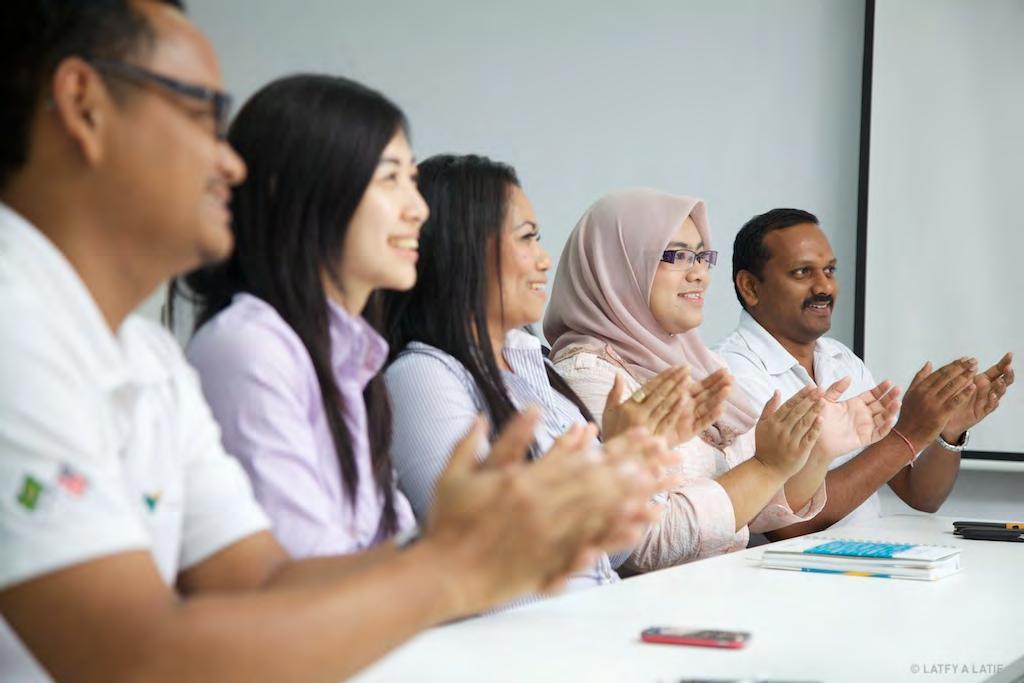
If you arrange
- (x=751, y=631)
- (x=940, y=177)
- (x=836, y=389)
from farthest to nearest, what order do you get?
(x=940, y=177) → (x=836, y=389) → (x=751, y=631)

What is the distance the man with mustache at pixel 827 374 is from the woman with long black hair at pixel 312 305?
1723 mm

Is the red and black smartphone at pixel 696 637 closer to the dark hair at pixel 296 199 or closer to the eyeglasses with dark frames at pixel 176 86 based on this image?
the dark hair at pixel 296 199

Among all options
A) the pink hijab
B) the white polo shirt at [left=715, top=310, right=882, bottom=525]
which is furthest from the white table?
the white polo shirt at [left=715, top=310, right=882, bottom=525]

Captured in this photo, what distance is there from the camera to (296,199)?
1.67 meters

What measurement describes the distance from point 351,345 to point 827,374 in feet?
7.23

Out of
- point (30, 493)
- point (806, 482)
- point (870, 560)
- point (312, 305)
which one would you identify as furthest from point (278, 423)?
point (806, 482)

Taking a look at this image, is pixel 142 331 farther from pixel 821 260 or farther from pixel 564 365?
pixel 821 260

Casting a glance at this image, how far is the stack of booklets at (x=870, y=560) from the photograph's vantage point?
Result: 6.89 feet

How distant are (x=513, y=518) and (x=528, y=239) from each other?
1544 millimetres

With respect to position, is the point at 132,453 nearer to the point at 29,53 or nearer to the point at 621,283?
the point at 29,53

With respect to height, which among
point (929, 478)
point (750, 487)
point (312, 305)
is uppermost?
point (312, 305)

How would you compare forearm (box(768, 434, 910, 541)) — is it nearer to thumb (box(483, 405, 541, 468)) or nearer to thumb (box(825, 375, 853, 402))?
thumb (box(825, 375, 853, 402))

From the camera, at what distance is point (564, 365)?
110 inches

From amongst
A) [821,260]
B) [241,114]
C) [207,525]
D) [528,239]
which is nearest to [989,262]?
[821,260]
